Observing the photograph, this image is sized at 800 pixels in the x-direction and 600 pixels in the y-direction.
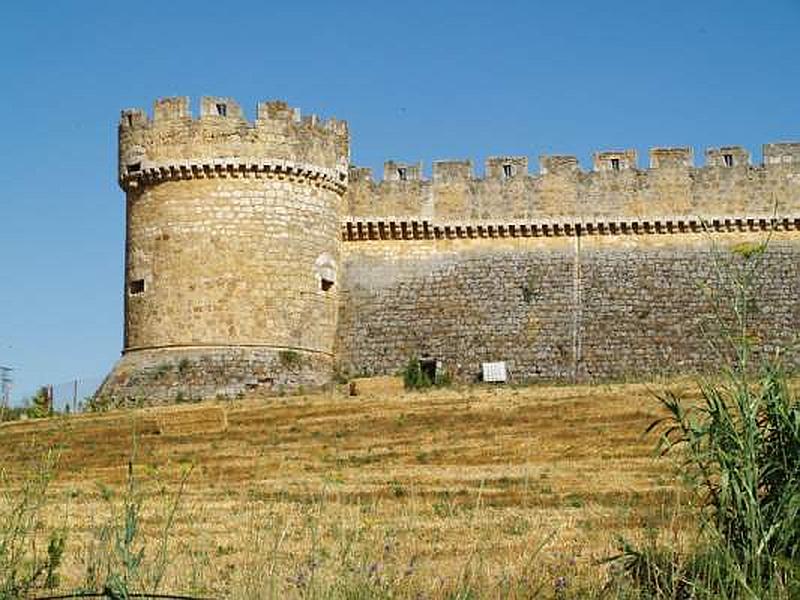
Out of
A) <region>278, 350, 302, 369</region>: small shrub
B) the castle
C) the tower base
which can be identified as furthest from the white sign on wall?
<region>278, 350, 302, 369</region>: small shrub

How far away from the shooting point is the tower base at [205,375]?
2356 cm

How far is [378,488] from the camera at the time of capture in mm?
12469

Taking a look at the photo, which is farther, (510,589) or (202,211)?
(202,211)

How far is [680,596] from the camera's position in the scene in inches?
239

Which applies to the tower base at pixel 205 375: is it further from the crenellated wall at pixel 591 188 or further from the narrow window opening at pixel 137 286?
the crenellated wall at pixel 591 188

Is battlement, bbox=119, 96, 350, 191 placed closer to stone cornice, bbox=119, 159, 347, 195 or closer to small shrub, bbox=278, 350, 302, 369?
stone cornice, bbox=119, 159, 347, 195

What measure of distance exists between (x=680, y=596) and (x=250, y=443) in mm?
12337

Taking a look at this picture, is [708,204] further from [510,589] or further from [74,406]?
[510,589]

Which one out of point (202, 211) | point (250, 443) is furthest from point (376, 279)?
point (250, 443)

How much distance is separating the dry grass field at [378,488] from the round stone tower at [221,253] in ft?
7.28

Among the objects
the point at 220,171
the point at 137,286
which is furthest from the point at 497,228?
the point at 137,286

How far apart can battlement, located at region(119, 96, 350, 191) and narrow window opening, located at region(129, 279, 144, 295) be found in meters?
2.15

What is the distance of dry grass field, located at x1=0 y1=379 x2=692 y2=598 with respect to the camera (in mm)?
6520

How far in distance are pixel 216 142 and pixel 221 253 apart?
2.38 metres
